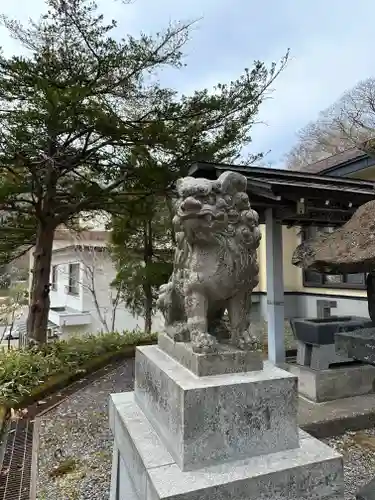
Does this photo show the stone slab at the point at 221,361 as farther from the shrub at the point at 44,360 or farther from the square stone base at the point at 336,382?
the shrub at the point at 44,360

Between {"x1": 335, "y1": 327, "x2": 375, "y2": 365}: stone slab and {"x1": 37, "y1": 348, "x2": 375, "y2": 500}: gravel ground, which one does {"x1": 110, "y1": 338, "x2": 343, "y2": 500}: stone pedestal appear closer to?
{"x1": 335, "y1": 327, "x2": 375, "y2": 365}: stone slab

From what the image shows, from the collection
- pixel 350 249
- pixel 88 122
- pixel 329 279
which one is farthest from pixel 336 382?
pixel 329 279

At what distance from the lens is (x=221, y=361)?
1714 mm

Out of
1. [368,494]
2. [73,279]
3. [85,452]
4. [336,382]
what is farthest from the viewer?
[73,279]

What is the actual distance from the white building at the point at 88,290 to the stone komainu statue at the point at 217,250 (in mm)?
8377

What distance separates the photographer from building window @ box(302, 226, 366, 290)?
7.92m

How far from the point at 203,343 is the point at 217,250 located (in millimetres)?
463

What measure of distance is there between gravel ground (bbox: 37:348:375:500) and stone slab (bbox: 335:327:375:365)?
1.40 meters

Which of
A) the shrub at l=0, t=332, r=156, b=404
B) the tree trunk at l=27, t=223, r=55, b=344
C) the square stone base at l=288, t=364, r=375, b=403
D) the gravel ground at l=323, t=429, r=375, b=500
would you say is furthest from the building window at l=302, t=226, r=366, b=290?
the tree trunk at l=27, t=223, r=55, b=344

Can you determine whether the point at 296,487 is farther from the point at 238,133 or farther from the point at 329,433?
the point at 238,133

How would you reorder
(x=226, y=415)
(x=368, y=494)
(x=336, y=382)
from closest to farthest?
(x=226, y=415)
(x=368, y=494)
(x=336, y=382)

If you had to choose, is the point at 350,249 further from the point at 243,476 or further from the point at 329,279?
the point at 329,279

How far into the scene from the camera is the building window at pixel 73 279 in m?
12.1

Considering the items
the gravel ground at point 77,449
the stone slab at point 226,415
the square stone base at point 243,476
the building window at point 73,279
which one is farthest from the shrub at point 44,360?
the building window at point 73,279
